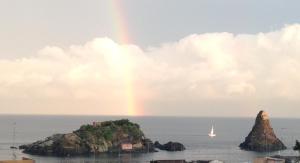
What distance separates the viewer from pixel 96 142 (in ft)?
586

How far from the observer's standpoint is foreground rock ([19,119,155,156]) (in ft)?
565

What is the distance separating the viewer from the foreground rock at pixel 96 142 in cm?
17212

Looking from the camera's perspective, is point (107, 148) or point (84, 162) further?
point (107, 148)

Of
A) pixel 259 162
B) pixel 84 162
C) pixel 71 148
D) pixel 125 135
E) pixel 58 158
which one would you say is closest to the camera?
pixel 259 162

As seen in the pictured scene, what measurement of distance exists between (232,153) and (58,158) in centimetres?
6757

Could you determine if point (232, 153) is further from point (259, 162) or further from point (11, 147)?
point (11, 147)

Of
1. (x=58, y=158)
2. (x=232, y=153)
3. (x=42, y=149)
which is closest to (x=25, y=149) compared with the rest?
(x=42, y=149)

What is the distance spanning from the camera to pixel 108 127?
7313 inches

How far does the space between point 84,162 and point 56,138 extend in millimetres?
35696

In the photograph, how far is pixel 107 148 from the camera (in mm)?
179875

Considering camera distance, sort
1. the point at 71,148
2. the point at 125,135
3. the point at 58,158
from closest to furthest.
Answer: the point at 58,158, the point at 71,148, the point at 125,135

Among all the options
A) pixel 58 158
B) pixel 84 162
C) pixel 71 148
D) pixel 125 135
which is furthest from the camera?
pixel 125 135

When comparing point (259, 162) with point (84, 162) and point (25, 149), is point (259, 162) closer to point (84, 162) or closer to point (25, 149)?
point (84, 162)

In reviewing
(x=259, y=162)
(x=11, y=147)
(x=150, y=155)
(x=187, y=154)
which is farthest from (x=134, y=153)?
(x=259, y=162)
